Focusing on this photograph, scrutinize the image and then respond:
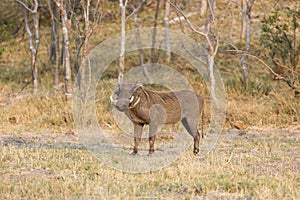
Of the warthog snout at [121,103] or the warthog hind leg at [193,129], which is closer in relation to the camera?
the warthog snout at [121,103]

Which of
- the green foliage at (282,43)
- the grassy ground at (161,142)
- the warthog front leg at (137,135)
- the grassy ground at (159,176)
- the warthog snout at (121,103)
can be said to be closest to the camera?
the grassy ground at (159,176)

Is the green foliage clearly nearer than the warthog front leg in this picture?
No

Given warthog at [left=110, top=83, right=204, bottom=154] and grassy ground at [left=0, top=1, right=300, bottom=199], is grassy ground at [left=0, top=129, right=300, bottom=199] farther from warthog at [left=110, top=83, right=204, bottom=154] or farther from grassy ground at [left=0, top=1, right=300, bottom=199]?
warthog at [left=110, top=83, right=204, bottom=154]

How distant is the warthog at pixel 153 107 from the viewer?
9242 millimetres

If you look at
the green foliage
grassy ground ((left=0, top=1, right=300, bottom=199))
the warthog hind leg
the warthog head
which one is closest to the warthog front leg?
grassy ground ((left=0, top=1, right=300, bottom=199))

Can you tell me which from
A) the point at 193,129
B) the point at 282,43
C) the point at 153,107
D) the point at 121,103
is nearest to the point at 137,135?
the point at 153,107

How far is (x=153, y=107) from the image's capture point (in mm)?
9805

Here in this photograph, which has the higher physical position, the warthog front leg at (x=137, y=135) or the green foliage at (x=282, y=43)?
the green foliage at (x=282, y=43)

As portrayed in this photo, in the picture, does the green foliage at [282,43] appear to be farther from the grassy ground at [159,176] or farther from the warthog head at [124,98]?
the warthog head at [124,98]

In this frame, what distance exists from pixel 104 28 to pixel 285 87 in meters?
12.5

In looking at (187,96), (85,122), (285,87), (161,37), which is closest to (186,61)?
(161,37)

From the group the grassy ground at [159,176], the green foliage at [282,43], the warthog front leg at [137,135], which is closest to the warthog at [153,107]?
the warthog front leg at [137,135]

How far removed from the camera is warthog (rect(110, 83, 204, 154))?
924cm

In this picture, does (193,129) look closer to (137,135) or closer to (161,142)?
(137,135)
